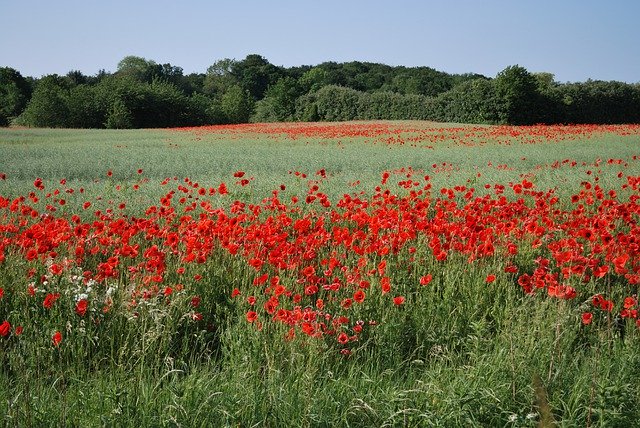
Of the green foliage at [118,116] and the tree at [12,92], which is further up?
the tree at [12,92]

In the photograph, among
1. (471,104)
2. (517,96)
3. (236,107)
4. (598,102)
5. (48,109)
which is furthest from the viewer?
(236,107)

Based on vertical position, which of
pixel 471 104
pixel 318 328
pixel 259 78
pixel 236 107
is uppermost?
pixel 259 78

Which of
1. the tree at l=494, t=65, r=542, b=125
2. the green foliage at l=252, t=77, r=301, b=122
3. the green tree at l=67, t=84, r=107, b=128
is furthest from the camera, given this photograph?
the green foliage at l=252, t=77, r=301, b=122

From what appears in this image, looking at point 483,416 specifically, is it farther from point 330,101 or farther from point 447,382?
point 330,101

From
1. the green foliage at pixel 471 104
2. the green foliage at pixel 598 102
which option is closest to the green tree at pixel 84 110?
the green foliage at pixel 471 104

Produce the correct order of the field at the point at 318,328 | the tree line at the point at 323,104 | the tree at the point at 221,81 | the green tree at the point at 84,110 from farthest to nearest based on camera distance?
the tree at the point at 221,81 < the green tree at the point at 84,110 < the tree line at the point at 323,104 < the field at the point at 318,328

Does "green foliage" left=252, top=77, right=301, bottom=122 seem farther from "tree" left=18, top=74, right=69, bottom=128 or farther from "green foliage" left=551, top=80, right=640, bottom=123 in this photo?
"green foliage" left=551, top=80, right=640, bottom=123

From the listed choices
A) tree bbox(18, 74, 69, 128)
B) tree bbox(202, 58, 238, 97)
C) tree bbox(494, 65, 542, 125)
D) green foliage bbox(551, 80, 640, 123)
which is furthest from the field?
tree bbox(202, 58, 238, 97)

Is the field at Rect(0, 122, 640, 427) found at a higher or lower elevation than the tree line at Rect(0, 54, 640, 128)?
lower

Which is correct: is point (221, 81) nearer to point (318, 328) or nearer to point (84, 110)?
point (84, 110)

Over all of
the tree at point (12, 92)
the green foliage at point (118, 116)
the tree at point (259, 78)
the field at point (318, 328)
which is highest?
the tree at point (259, 78)

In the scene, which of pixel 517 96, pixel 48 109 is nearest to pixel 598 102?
pixel 517 96

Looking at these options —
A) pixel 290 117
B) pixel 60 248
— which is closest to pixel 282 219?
pixel 60 248

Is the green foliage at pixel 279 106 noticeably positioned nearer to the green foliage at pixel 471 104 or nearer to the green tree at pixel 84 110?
the green foliage at pixel 471 104
